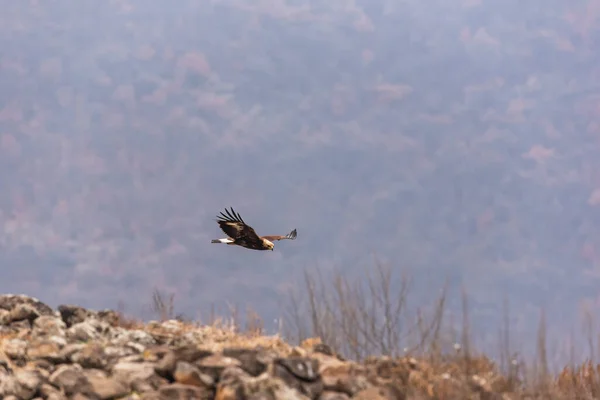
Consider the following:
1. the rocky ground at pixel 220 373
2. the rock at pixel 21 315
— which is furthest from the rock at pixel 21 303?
the rocky ground at pixel 220 373

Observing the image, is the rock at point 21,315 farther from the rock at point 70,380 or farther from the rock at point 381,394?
the rock at point 381,394

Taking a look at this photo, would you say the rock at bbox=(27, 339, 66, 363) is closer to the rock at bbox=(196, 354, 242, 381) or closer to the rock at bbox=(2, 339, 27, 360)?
the rock at bbox=(2, 339, 27, 360)

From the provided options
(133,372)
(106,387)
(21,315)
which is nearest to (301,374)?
(133,372)

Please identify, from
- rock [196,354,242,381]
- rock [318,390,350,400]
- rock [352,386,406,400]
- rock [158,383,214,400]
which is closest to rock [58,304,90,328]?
rock [196,354,242,381]

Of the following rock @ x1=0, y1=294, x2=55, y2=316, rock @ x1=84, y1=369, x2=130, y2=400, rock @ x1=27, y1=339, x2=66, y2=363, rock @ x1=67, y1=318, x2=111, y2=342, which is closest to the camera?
rock @ x1=84, y1=369, x2=130, y2=400

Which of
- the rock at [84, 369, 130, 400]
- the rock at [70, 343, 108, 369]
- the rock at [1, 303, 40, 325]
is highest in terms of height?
the rock at [1, 303, 40, 325]

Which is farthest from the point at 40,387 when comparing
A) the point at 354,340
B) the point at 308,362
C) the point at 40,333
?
the point at 354,340

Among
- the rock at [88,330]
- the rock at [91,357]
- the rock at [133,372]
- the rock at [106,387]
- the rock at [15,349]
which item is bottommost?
the rock at [106,387]
